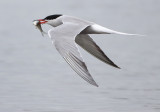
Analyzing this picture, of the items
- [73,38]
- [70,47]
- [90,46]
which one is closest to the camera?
[70,47]

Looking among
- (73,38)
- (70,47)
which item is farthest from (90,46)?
(70,47)

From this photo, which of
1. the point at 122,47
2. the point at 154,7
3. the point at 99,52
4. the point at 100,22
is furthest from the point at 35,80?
the point at 154,7

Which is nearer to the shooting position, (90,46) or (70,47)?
(70,47)

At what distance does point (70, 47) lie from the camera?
6.16m

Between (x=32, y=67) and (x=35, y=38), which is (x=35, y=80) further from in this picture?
(x=35, y=38)

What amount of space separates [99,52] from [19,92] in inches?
44.9

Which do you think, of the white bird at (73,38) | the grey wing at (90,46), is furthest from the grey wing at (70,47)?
the grey wing at (90,46)

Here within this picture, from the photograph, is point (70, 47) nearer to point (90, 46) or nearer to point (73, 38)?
point (73, 38)

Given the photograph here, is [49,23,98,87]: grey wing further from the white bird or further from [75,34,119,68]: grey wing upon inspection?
[75,34,119,68]: grey wing

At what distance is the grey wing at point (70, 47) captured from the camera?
A: 229 inches

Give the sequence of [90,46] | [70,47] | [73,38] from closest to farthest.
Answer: [70,47]
[73,38]
[90,46]

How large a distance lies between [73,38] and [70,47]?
27 centimetres

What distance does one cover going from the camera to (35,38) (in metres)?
11.1

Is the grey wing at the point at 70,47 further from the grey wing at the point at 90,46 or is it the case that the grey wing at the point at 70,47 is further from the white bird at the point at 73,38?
the grey wing at the point at 90,46
